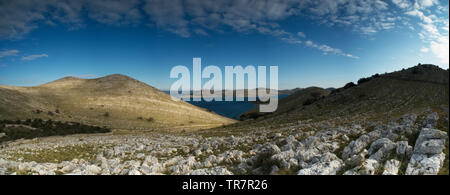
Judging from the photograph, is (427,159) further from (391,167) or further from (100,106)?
(100,106)

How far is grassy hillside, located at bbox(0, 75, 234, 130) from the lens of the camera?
192 ft

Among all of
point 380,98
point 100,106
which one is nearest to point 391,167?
point 380,98

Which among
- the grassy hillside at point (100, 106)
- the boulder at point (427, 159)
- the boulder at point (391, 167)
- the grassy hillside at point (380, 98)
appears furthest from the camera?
the grassy hillside at point (100, 106)

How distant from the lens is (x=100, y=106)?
76.4 m

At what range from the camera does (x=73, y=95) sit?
8206cm

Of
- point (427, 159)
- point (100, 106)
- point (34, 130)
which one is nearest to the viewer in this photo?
point (427, 159)

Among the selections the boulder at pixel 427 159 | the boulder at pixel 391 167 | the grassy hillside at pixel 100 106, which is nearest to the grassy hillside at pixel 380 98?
the boulder at pixel 427 159

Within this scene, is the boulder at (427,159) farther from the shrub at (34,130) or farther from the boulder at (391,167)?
the shrub at (34,130)

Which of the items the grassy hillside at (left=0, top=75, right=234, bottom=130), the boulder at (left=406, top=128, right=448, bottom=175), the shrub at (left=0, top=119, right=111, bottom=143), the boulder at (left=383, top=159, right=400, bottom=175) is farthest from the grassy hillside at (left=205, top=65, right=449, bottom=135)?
the grassy hillside at (left=0, top=75, right=234, bottom=130)

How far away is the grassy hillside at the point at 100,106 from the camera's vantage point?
58.7 m

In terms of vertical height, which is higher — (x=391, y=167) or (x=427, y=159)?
(x=427, y=159)

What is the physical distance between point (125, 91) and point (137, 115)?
29958 millimetres
